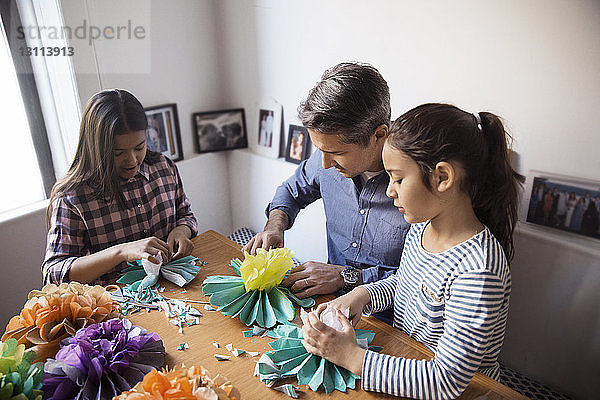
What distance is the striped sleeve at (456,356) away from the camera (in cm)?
92

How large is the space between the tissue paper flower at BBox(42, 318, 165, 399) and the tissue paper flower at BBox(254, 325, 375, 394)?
0.25m

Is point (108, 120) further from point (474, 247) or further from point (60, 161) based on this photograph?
point (474, 247)

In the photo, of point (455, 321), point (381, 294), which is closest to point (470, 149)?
point (455, 321)

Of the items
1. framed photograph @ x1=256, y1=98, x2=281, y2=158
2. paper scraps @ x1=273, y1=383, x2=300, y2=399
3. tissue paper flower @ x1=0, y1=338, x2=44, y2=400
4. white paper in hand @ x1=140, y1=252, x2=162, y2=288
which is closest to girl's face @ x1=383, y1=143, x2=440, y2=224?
paper scraps @ x1=273, y1=383, x2=300, y2=399

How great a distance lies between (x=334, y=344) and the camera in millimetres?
1013

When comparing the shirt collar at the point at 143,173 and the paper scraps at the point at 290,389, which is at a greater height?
the shirt collar at the point at 143,173

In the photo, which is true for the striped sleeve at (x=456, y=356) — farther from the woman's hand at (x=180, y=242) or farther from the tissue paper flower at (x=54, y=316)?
the woman's hand at (x=180, y=242)

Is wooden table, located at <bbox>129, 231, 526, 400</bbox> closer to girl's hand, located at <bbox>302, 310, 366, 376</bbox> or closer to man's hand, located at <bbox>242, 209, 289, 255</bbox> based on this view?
girl's hand, located at <bbox>302, 310, 366, 376</bbox>

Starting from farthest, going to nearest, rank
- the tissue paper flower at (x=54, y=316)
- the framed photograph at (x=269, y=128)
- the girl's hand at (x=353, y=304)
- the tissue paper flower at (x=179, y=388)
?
the framed photograph at (x=269, y=128)
the girl's hand at (x=353, y=304)
the tissue paper flower at (x=54, y=316)
the tissue paper flower at (x=179, y=388)

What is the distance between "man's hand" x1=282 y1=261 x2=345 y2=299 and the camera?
129 cm

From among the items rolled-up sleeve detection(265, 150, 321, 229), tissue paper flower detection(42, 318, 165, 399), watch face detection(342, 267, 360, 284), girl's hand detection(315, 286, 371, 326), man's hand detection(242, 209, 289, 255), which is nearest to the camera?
tissue paper flower detection(42, 318, 165, 399)

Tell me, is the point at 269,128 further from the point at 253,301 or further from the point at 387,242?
the point at 253,301

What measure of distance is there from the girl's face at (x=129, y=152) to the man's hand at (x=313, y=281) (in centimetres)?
67

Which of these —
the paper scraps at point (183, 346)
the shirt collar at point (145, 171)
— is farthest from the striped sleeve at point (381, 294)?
the shirt collar at point (145, 171)
